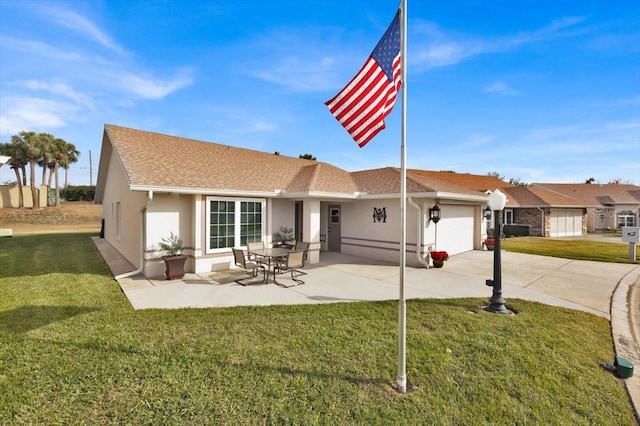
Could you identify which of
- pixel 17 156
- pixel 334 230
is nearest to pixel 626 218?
pixel 334 230

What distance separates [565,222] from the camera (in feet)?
86.5

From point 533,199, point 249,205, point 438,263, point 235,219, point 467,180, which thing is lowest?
point 438,263

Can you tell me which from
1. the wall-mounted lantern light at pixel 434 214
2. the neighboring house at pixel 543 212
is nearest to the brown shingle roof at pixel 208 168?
the wall-mounted lantern light at pixel 434 214

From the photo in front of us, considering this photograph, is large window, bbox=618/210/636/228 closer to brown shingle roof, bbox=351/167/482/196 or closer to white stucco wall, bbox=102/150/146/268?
brown shingle roof, bbox=351/167/482/196

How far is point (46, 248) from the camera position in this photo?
14.6m

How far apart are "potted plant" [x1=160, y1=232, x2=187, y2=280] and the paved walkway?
1.00 ft

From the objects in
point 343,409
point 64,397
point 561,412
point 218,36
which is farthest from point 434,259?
point 218,36

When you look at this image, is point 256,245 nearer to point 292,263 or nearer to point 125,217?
point 292,263

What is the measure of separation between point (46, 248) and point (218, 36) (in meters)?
14.4

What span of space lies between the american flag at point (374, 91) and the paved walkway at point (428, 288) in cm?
454

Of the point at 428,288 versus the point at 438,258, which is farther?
the point at 438,258

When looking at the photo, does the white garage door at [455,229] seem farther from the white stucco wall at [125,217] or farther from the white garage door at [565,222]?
the white garage door at [565,222]

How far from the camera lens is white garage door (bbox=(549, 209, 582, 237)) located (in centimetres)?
2558

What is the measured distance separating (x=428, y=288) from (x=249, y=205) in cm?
740
